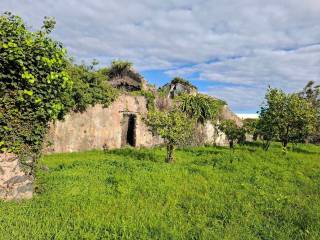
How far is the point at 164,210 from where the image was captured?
8.02 meters

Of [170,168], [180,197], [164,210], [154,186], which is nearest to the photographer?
[164,210]

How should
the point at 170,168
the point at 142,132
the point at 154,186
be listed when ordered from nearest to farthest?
1. the point at 154,186
2. the point at 170,168
3. the point at 142,132

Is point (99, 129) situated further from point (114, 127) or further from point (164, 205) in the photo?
point (164, 205)

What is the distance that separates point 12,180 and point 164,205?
3.92 metres

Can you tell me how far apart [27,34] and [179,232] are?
20.0 feet

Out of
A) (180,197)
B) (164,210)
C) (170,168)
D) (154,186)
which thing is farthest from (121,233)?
(170,168)

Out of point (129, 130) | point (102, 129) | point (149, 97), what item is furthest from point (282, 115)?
point (102, 129)

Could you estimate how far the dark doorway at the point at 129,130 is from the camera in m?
23.1

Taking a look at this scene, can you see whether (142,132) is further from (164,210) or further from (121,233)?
(121,233)

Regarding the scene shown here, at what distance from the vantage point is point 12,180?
834cm

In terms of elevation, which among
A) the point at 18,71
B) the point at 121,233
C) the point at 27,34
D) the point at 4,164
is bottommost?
the point at 121,233

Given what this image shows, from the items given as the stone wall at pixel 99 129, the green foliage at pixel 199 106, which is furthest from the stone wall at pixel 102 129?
the green foliage at pixel 199 106

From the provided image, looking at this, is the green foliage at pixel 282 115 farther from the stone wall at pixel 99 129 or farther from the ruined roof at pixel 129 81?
the ruined roof at pixel 129 81

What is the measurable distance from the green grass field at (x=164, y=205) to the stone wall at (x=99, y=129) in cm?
590
